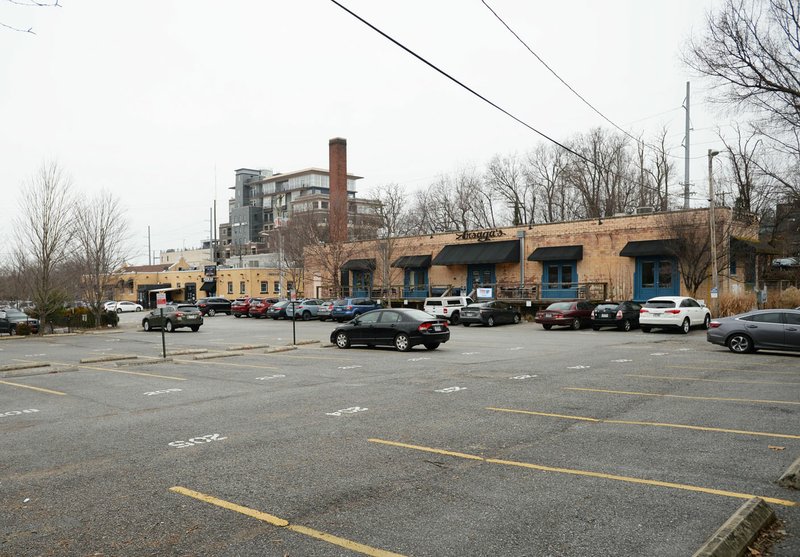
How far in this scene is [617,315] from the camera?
30312 mm

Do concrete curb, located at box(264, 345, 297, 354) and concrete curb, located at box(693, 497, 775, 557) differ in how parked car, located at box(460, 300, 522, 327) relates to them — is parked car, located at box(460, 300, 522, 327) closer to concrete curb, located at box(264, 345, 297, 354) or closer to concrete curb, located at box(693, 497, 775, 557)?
concrete curb, located at box(264, 345, 297, 354)

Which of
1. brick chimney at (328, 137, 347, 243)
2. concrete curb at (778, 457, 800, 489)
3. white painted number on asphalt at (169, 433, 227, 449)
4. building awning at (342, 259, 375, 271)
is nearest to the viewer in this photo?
concrete curb at (778, 457, 800, 489)

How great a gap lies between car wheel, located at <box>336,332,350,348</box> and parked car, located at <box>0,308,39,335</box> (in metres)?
23.3

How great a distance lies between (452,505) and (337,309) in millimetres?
37066

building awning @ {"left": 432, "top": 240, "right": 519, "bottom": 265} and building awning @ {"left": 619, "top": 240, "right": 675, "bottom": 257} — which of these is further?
building awning @ {"left": 432, "top": 240, "right": 519, "bottom": 265}

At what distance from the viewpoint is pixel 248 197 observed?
13225 cm

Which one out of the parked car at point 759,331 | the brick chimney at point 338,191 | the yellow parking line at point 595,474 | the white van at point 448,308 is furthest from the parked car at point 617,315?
the brick chimney at point 338,191

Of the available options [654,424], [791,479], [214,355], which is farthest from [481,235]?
[791,479]

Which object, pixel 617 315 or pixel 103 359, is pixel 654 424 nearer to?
pixel 103 359

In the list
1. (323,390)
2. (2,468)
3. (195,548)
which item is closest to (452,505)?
(195,548)

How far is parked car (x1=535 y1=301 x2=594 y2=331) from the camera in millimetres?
31766

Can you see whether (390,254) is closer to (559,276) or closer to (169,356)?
(559,276)

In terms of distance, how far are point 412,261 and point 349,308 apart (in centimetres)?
970

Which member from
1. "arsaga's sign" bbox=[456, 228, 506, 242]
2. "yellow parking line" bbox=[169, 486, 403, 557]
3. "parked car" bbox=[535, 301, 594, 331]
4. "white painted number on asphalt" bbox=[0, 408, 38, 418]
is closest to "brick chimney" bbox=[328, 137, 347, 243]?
"arsaga's sign" bbox=[456, 228, 506, 242]
